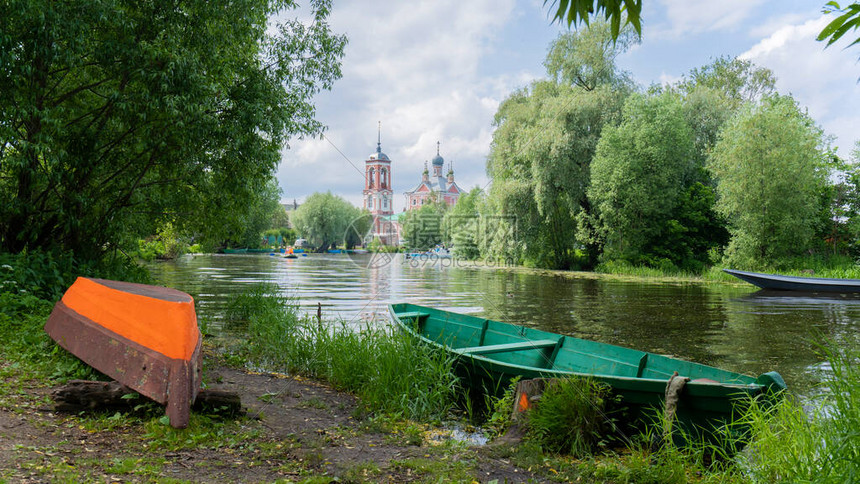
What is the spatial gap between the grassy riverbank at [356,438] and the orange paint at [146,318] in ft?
1.78

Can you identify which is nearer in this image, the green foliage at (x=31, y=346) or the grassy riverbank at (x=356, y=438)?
the grassy riverbank at (x=356, y=438)

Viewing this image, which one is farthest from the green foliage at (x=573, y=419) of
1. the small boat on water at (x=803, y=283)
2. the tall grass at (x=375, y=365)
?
the small boat on water at (x=803, y=283)

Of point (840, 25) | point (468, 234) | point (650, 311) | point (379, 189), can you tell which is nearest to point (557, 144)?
point (650, 311)

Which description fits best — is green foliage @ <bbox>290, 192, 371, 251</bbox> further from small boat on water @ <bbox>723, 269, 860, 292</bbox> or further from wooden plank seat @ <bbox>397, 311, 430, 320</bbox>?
wooden plank seat @ <bbox>397, 311, 430, 320</bbox>

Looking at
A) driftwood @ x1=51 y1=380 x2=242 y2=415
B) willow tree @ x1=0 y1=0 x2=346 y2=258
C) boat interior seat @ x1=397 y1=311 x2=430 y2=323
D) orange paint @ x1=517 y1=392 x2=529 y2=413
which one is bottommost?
orange paint @ x1=517 y1=392 x2=529 y2=413

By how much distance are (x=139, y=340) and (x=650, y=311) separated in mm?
13466

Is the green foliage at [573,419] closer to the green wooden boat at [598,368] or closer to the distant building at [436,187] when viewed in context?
the green wooden boat at [598,368]

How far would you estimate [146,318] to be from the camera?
5.23 m

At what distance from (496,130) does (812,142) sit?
15.9 meters

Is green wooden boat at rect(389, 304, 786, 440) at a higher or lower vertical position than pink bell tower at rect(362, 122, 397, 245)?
lower

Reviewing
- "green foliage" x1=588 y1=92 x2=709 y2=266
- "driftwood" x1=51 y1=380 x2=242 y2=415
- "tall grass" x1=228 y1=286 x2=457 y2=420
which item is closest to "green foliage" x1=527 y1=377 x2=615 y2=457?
"tall grass" x1=228 y1=286 x2=457 y2=420

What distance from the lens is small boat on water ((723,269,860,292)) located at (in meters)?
20.2

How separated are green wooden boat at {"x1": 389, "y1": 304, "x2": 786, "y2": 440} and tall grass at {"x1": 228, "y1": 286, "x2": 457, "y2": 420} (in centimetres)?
34

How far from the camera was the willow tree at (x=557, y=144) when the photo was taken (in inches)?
1131
